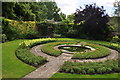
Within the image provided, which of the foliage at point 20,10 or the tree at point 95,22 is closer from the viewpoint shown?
the tree at point 95,22

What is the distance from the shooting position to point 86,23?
18.6 meters

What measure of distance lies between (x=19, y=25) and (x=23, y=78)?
1207cm

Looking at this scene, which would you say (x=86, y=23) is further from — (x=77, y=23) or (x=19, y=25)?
(x=19, y=25)

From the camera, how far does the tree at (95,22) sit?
18.1 m

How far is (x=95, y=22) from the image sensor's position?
18.0m

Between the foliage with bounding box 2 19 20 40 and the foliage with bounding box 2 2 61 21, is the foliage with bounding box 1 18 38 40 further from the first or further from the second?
the foliage with bounding box 2 2 61 21

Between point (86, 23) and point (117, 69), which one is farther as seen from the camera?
point (86, 23)

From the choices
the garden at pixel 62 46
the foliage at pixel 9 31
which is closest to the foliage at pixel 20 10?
the garden at pixel 62 46

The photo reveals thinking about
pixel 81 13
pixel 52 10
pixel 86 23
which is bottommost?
pixel 86 23

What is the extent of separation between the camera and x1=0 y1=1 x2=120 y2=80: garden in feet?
20.7

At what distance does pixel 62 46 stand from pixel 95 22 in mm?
7646

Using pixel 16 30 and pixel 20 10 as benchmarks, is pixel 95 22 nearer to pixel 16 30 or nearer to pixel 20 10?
pixel 16 30

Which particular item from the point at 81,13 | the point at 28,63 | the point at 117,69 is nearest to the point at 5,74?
the point at 28,63

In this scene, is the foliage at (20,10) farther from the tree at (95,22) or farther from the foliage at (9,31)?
the tree at (95,22)
